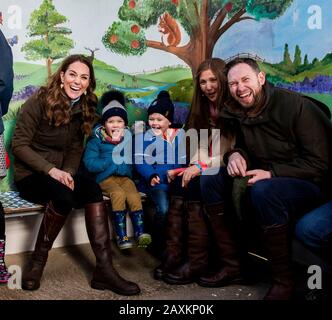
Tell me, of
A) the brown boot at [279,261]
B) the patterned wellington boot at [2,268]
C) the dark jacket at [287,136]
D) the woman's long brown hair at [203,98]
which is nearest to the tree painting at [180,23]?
the woman's long brown hair at [203,98]

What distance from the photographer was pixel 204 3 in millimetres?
3820

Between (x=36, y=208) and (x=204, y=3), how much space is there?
2.00 m

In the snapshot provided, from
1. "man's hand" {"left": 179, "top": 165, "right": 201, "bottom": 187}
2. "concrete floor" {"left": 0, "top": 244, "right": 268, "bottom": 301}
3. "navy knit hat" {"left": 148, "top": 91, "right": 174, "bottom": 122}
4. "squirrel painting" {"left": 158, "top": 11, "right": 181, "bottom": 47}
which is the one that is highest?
"squirrel painting" {"left": 158, "top": 11, "right": 181, "bottom": 47}

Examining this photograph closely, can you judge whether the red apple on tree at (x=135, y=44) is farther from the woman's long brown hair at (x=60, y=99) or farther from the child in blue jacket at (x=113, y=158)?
the woman's long brown hair at (x=60, y=99)

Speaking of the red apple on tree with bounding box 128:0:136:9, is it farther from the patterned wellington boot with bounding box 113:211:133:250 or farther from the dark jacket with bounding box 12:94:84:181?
the patterned wellington boot with bounding box 113:211:133:250

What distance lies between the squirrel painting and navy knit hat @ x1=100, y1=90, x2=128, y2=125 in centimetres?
62

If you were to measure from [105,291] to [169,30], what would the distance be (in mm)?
2061

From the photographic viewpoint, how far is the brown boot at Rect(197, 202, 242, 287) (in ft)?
8.75

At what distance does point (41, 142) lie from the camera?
120 inches

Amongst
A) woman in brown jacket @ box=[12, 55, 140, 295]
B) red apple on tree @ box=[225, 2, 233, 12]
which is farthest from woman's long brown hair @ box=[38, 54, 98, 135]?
red apple on tree @ box=[225, 2, 233, 12]

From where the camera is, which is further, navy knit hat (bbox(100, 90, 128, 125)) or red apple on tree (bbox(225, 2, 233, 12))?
red apple on tree (bbox(225, 2, 233, 12))

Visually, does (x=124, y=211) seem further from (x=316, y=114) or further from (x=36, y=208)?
(x=316, y=114)

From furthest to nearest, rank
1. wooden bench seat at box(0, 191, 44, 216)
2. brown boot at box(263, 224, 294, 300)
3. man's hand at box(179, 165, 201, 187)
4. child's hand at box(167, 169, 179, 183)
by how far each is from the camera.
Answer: child's hand at box(167, 169, 179, 183)
wooden bench seat at box(0, 191, 44, 216)
man's hand at box(179, 165, 201, 187)
brown boot at box(263, 224, 294, 300)

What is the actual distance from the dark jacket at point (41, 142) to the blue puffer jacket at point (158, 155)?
41 cm
